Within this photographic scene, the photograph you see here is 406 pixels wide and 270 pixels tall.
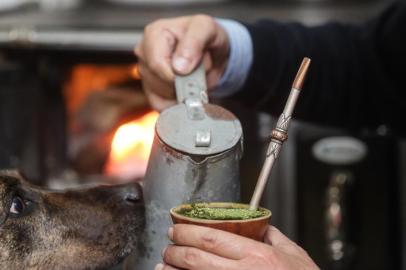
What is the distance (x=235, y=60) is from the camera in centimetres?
Answer: 185

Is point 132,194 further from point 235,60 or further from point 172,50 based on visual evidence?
point 235,60

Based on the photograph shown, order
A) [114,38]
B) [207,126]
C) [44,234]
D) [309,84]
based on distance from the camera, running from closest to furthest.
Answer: [207,126]
[44,234]
[309,84]
[114,38]

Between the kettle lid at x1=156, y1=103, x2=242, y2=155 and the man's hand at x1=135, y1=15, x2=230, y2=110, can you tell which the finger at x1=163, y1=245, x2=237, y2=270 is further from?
the man's hand at x1=135, y1=15, x2=230, y2=110

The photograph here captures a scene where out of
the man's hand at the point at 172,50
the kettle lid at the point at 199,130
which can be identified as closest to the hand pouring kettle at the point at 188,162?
the kettle lid at the point at 199,130

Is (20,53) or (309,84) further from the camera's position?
(20,53)

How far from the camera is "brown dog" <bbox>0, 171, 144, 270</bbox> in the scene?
1.61 meters

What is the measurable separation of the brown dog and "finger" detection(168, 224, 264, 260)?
0.45 metres

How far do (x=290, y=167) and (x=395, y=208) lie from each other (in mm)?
362

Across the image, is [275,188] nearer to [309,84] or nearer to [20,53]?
[309,84]

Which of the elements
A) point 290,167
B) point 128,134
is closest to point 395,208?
point 290,167

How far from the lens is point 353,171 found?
8.79ft

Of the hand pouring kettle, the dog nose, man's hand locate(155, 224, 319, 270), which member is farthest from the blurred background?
man's hand locate(155, 224, 319, 270)

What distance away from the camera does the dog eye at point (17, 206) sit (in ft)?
5.36

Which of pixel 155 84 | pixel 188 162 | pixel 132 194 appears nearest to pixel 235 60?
pixel 155 84
